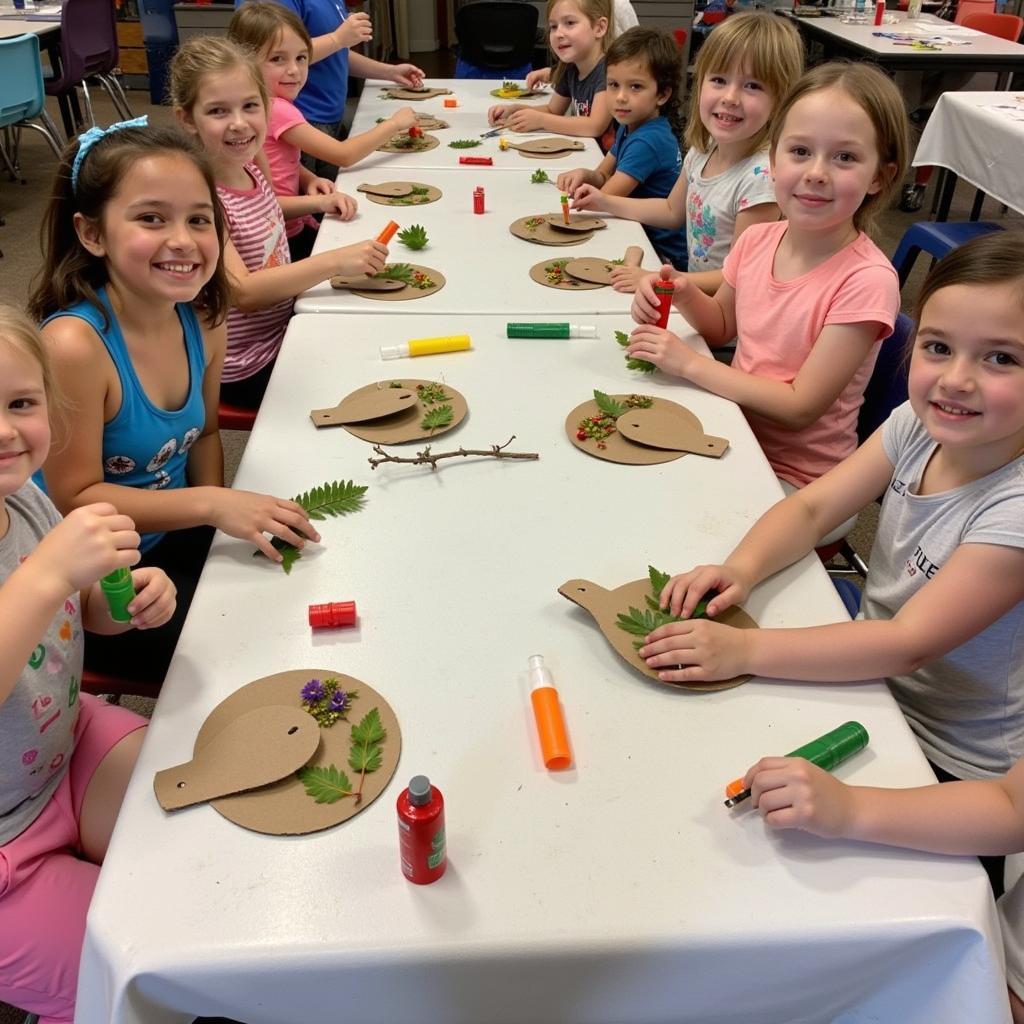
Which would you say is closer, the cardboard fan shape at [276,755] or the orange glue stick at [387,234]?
the cardboard fan shape at [276,755]

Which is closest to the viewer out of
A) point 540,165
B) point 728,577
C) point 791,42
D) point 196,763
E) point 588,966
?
point 588,966

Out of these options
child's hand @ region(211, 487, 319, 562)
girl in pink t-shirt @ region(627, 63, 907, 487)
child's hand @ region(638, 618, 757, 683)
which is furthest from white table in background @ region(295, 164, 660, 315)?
Result: child's hand @ region(638, 618, 757, 683)

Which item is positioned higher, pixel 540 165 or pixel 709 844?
pixel 540 165

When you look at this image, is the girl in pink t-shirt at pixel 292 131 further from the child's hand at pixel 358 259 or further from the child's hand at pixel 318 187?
the child's hand at pixel 358 259

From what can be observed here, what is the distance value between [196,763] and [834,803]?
0.50 meters

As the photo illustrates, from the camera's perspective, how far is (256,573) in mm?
910

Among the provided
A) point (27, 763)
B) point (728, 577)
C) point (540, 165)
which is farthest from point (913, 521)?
point (540, 165)

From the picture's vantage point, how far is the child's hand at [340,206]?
72.8 inches

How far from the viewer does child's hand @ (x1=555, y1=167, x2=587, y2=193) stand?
6.48 ft

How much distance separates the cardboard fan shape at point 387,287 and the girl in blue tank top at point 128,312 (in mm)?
329

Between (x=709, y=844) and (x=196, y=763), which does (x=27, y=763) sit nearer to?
(x=196, y=763)

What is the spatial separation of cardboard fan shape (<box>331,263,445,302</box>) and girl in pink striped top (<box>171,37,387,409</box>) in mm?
39

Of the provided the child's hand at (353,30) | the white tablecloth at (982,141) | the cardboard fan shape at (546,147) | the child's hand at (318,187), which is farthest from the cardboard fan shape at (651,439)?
the white tablecloth at (982,141)

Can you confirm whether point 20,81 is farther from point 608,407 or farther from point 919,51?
point 919,51
